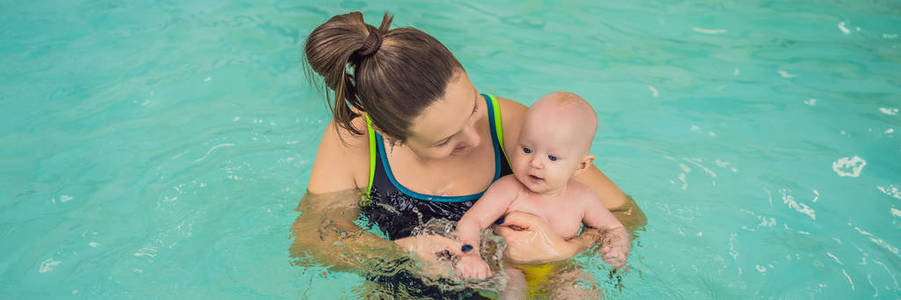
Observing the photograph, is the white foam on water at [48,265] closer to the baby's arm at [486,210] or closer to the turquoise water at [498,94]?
the turquoise water at [498,94]

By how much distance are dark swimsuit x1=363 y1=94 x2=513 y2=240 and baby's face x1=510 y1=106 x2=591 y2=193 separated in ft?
0.43

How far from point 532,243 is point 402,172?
613 mm

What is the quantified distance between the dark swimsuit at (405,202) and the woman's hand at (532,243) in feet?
0.83

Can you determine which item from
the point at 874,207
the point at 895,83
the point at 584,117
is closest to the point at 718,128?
the point at 874,207

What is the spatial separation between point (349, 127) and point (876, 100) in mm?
4224

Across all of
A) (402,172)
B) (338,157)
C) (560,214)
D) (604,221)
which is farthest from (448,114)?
(604,221)

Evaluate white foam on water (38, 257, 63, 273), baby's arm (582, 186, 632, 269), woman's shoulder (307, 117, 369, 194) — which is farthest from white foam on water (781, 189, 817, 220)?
white foam on water (38, 257, 63, 273)

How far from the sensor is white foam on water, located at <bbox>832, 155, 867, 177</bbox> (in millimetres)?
4215

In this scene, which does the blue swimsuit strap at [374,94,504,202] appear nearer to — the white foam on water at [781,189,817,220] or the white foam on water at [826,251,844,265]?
the white foam on water at [826,251,844,265]

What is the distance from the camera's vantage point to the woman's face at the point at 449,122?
219 centimetres

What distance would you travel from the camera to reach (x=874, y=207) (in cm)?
384

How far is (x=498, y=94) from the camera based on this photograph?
5.23 m

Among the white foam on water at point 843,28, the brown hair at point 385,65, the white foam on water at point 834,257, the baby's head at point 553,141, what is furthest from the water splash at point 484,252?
the white foam on water at point 843,28

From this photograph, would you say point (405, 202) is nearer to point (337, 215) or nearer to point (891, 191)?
point (337, 215)
